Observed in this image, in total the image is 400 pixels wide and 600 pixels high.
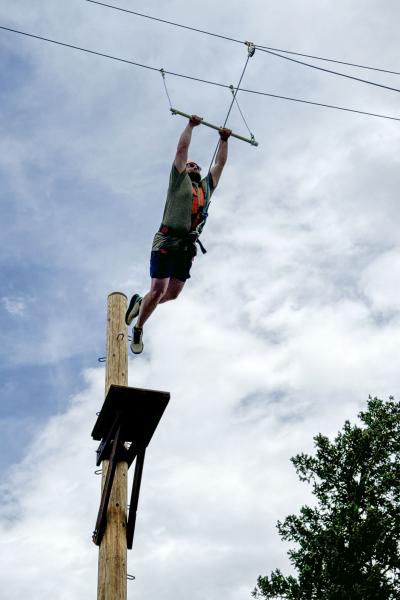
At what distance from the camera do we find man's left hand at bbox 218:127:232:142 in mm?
6270

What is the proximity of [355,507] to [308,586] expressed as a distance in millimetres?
2225

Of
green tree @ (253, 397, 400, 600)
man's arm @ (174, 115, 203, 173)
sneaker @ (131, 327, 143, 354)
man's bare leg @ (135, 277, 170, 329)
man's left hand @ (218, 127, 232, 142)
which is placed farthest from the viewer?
green tree @ (253, 397, 400, 600)

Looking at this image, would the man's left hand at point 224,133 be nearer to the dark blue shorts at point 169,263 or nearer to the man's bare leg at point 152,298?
the dark blue shorts at point 169,263

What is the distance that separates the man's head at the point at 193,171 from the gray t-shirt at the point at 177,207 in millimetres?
208

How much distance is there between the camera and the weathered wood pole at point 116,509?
5.00 m

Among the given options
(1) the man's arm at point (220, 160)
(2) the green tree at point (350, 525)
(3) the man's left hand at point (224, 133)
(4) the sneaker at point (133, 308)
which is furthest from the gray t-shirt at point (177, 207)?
(2) the green tree at point (350, 525)

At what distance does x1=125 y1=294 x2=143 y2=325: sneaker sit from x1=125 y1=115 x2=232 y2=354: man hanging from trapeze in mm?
164

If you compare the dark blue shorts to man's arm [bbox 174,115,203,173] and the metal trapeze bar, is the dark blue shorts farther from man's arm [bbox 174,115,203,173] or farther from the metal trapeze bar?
the metal trapeze bar

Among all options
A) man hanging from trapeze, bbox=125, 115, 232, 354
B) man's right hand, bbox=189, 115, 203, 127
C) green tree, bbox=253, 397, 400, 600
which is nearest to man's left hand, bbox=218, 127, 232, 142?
man hanging from trapeze, bbox=125, 115, 232, 354

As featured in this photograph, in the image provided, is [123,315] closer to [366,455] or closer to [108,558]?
[108,558]

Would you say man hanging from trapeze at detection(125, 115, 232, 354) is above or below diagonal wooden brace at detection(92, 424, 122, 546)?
above

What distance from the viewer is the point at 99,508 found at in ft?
18.0

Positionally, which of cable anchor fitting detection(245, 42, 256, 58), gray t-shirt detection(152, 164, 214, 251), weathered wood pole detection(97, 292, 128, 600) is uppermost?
cable anchor fitting detection(245, 42, 256, 58)

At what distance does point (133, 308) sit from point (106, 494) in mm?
1911
